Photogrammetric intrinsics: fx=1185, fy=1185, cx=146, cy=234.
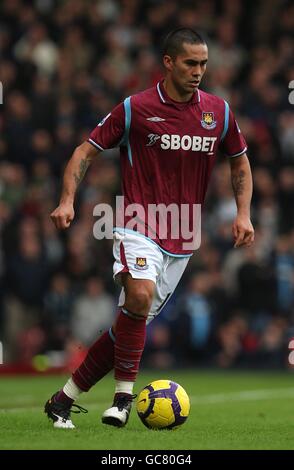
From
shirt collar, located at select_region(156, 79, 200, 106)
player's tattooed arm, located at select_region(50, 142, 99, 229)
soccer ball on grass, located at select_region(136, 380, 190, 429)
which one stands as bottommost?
soccer ball on grass, located at select_region(136, 380, 190, 429)

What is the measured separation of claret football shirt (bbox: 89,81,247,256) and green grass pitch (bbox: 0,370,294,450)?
1309 mm

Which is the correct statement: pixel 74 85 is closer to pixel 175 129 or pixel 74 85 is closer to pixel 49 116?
pixel 49 116

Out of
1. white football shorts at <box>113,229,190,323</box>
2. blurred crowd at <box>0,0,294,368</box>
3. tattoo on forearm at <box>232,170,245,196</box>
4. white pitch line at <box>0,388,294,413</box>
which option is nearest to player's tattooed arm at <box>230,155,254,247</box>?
tattoo on forearm at <box>232,170,245,196</box>

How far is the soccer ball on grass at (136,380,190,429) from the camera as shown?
25.8 ft

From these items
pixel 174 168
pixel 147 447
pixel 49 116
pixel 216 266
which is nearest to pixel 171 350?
pixel 216 266

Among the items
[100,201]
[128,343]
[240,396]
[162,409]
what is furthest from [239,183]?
[100,201]

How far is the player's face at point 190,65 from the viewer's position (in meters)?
8.05

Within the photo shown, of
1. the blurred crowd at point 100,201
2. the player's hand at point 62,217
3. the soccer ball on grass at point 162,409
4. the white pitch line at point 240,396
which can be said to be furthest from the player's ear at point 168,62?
the blurred crowd at point 100,201

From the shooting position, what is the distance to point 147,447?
679 centimetres

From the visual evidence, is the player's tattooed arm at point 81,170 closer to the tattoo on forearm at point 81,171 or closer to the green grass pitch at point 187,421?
the tattoo on forearm at point 81,171

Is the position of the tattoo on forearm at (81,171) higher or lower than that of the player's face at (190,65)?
lower

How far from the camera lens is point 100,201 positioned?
17.2 meters

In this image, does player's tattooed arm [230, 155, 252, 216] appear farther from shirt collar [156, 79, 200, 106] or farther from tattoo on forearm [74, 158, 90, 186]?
tattoo on forearm [74, 158, 90, 186]

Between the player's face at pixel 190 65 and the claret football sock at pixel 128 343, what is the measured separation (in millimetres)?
1614
